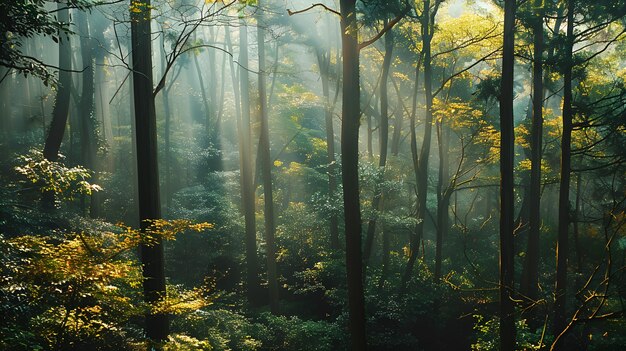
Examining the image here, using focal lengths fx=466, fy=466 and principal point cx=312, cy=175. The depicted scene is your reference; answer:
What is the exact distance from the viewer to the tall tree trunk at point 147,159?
24.3 feet

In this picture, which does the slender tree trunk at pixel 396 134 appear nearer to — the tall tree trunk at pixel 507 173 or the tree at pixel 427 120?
the tree at pixel 427 120

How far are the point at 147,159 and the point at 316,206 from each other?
908cm

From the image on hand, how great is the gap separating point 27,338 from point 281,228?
555 inches

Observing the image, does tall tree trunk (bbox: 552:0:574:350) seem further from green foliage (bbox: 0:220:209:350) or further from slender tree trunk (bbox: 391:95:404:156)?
green foliage (bbox: 0:220:209:350)

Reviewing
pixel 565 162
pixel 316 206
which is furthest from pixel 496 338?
pixel 316 206

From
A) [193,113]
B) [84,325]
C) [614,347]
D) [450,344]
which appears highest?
[193,113]

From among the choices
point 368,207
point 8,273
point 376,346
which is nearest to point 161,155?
point 368,207

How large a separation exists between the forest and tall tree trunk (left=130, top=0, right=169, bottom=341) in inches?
1.2

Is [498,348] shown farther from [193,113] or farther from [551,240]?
[193,113]

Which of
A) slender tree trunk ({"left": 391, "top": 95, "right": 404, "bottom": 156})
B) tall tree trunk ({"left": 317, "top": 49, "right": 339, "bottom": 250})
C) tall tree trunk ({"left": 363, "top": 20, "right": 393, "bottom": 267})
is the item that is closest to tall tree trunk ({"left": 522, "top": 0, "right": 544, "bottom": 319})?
tall tree trunk ({"left": 363, "top": 20, "right": 393, "bottom": 267})

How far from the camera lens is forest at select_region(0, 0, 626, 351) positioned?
6125 millimetres

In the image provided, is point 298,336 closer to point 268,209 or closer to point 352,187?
point 268,209

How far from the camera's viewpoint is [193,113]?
3931 centimetres

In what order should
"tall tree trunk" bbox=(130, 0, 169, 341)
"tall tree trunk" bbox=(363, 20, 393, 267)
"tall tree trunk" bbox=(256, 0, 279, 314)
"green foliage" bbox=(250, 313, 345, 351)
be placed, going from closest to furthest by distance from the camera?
"tall tree trunk" bbox=(130, 0, 169, 341)
"green foliage" bbox=(250, 313, 345, 351)
"tall tree trunk" bbox=(363, 20, 393, 267)
"tall tree trunk" bbox=(256, 0, 279, 314)
